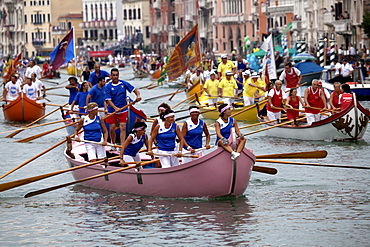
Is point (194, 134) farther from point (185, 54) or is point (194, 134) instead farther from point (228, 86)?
point (185, 54)

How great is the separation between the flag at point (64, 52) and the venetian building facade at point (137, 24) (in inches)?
4150

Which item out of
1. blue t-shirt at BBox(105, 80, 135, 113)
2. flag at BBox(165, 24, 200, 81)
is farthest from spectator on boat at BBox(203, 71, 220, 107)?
blue t-shirt at BBox(105, 80, 135, 113)

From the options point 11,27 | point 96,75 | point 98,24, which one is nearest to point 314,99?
point 96,75

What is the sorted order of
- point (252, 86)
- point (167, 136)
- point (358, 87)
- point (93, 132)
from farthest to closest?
point (358, 87) < point (252, 86) < point (93, 132) < point (167, 136)

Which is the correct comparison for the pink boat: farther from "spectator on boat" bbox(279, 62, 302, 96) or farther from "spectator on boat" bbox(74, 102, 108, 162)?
"spectator on boat" bbox(279, 62, 302, 96)

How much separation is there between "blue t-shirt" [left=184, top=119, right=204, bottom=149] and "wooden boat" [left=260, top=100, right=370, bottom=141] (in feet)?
24.5

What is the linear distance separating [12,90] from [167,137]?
18645 millimetres

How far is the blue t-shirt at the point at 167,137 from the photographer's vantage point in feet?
53.0

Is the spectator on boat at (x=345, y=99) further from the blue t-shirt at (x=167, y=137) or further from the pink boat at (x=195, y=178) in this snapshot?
the blue t-shirt at (x=167, y=137)

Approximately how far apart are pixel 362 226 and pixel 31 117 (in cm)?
2053

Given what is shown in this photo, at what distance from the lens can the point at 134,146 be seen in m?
17.0

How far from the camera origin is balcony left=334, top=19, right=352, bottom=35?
61881 millimetres

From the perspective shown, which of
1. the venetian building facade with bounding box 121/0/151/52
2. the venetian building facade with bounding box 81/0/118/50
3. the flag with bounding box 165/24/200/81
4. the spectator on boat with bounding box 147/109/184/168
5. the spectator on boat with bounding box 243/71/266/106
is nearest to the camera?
the spectator on boat with bounding box 147/109/184/168

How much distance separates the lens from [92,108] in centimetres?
1808
